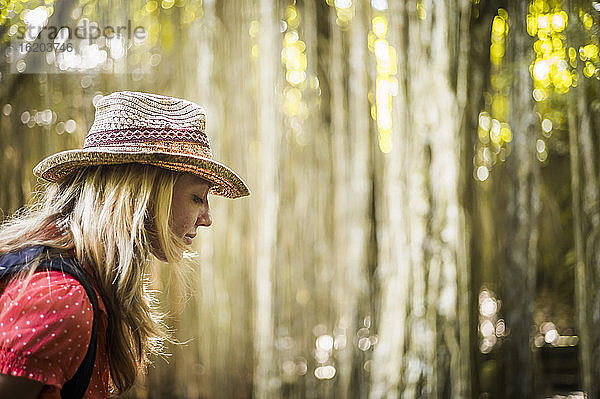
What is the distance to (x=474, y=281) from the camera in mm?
1949

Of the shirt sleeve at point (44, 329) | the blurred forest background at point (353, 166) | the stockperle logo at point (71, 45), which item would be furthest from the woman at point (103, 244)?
the stockperle logo at point (71, 45)

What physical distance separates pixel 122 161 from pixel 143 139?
0.05 metres

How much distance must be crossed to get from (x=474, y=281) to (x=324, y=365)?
733 mm

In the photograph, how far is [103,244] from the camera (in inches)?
32.8

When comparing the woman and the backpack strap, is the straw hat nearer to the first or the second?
the woman

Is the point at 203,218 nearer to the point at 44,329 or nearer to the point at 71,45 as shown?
the point at 44,329

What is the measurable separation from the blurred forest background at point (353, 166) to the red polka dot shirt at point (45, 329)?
130cm

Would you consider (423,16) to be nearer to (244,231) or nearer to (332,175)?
(332,175)

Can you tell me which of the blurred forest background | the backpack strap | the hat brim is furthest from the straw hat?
the blurred forest background

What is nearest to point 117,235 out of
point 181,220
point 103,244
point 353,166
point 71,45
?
point 103,244

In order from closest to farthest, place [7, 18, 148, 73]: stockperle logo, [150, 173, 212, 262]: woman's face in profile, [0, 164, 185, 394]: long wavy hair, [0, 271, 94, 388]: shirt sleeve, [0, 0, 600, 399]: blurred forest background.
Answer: [0, 271, 94, 388]: shirt sleeve, [0, 164, 185, 394]: long wavy hair, [150, 173, 212, 262]: woman's face in profile, [0, 0, 600, 399]: blurred forest background, [7, 18, 148, 73]: stockperle logo

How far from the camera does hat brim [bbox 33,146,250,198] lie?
89cm

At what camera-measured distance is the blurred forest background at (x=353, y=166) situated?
188cm

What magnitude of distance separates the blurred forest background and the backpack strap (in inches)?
50.1
